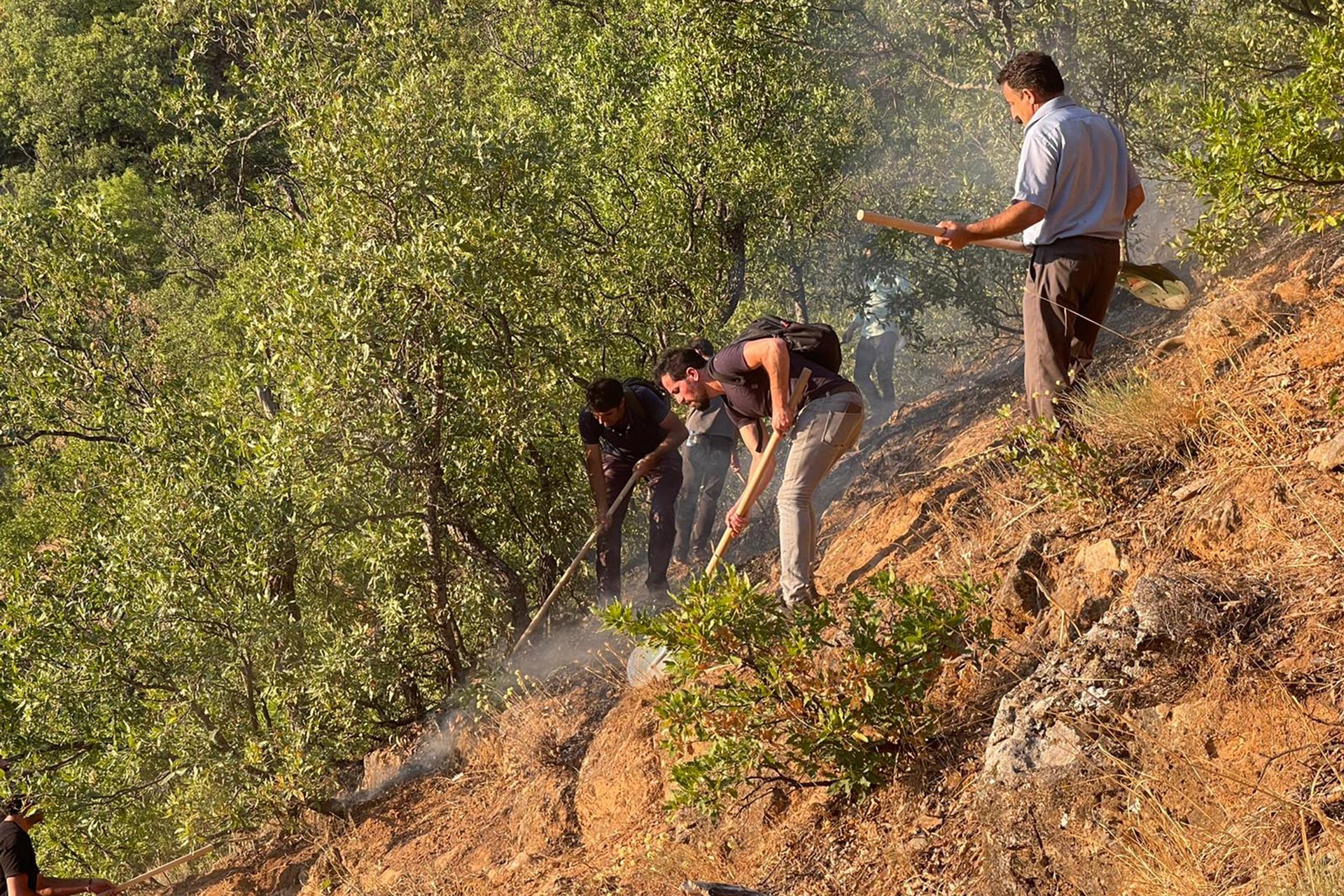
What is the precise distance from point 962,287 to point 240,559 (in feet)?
29.9

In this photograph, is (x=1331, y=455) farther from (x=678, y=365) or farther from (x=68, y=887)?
(x=68, y=887)

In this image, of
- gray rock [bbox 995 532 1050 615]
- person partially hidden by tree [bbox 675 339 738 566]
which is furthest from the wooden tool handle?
person partially hidden by tree [bbox 675 339 738 566]

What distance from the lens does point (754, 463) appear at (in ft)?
18.9

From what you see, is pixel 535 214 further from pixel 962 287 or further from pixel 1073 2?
pixel 1073 2

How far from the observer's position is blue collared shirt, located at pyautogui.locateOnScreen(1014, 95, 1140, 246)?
4.62 meters

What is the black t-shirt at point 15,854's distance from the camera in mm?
7434

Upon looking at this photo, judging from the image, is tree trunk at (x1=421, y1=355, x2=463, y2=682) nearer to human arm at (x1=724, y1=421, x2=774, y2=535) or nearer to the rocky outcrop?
human arm at (x1=724, y1=421, x2=774, y2=535)

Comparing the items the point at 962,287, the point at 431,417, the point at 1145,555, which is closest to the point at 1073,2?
the point at 962,287

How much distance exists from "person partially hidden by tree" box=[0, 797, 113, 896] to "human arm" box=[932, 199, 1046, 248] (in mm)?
6536

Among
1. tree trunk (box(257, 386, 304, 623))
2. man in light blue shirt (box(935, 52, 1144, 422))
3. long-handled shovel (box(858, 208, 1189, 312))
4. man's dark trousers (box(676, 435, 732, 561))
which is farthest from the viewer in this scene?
man's dark trousers (box(676, 435, 732, 561))

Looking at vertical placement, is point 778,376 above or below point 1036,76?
below

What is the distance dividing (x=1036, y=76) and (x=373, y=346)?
411cm

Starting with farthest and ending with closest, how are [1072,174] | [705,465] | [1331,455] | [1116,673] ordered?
[705,465] < [1072,174] < [1331,455] < [1116,673]

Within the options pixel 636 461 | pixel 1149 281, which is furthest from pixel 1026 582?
pixel 636 461
